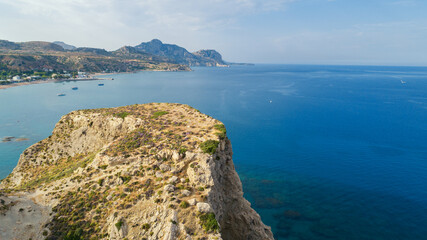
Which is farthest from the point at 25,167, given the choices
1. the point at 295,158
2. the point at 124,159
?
the point at 295,158

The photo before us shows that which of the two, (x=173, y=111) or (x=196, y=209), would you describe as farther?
(x=173, y=111)

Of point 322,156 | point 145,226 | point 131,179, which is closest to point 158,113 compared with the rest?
point 131,179

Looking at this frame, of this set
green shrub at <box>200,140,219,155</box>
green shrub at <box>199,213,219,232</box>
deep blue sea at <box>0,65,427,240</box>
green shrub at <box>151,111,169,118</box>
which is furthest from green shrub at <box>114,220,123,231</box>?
deep blue sea at <box>0,65,427,240</box>

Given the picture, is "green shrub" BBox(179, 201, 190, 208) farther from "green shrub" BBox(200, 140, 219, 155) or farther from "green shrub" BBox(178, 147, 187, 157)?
"green shrub" BBox(200, 140, 219, 155)

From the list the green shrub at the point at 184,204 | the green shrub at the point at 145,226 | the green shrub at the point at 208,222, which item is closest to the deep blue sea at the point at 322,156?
the green shrub at the point at 208,222

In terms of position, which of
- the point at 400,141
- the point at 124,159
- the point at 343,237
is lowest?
the point at 343,237

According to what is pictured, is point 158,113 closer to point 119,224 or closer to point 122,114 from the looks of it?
point 122,114

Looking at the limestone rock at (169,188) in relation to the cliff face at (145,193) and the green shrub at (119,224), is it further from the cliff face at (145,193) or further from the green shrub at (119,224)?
the green shrub at (119,224)

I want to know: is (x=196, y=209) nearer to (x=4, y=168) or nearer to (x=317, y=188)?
(x=317, y=188)
